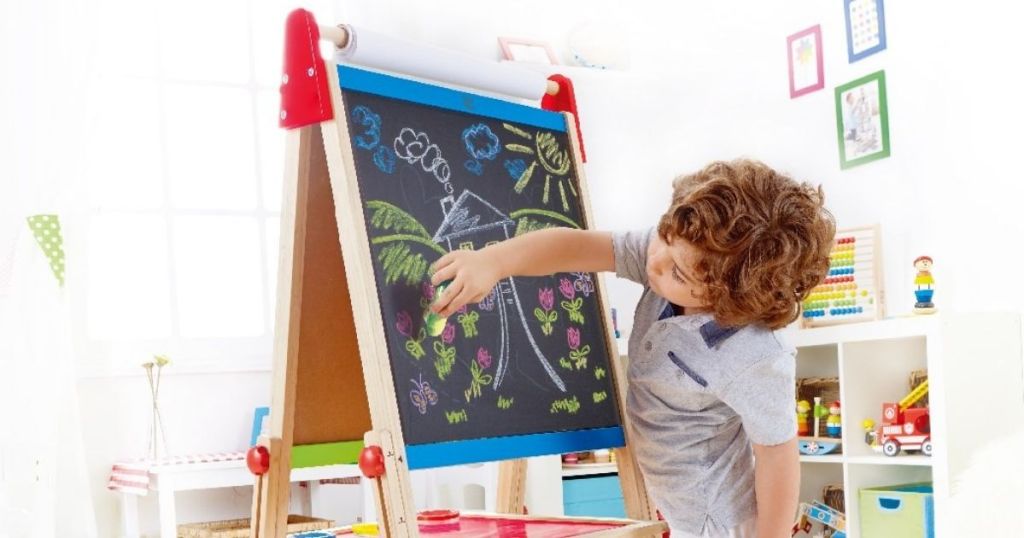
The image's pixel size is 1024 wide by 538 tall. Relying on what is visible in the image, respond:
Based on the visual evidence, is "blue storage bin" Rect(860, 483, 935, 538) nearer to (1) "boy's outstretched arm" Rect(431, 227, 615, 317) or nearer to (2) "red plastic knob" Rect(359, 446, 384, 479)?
(1) "boy's outstretched arm" Rect(431, 227, 615, 317)

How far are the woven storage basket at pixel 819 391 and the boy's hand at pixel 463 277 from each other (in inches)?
77.4

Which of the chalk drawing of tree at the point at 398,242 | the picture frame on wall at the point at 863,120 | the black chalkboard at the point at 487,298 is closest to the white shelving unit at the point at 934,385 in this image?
the picture frame on wall at the point at 863,120

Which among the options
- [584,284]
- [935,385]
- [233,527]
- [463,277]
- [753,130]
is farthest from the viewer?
[753,130]

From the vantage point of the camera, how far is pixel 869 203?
3350 millimetres

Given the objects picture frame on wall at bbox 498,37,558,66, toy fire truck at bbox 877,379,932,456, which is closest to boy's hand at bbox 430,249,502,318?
toy fire truck at bbox 877,379,932,456

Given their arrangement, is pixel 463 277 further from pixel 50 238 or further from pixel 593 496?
pixel 50 238

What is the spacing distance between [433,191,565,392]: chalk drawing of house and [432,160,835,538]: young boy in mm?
112

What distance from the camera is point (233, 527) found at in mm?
3553

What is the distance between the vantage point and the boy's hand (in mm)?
1576

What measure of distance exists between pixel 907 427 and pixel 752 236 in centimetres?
160

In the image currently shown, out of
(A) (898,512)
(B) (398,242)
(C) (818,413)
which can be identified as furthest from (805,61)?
(B) (398,242)

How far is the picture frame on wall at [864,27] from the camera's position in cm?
332

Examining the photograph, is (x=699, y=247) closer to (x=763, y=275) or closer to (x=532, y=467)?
(x=763, y=275)

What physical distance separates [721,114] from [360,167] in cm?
256
